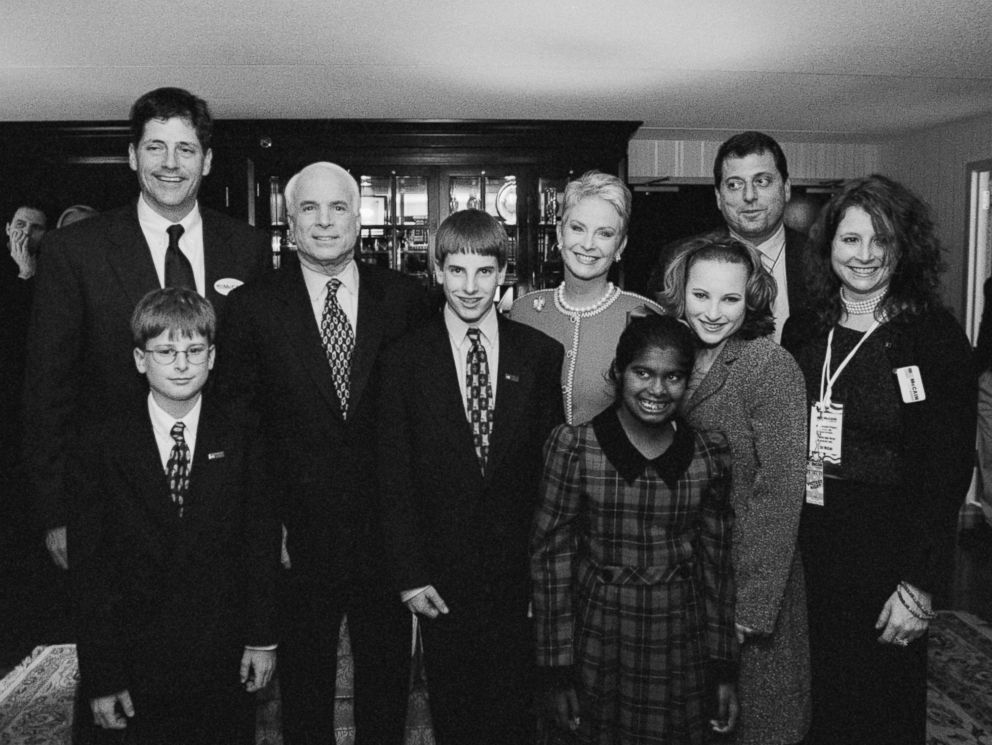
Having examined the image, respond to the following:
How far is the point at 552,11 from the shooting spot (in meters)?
3.04

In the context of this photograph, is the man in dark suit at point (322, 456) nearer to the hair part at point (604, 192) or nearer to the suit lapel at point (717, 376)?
the hair part at point (604, 192)

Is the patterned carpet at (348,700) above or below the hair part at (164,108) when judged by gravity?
below

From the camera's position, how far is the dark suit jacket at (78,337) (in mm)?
1930

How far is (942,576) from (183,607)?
1.53 meters

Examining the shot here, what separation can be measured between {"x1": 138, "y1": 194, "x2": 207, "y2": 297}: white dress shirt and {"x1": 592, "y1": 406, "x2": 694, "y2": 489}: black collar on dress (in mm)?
1064

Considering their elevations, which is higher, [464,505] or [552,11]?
[552,11]

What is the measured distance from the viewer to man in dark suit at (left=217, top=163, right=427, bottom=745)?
190 centimetres

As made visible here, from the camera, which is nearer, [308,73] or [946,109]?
[308,73]

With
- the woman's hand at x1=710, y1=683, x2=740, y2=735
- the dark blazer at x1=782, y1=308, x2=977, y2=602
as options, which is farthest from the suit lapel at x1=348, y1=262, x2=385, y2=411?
the dark blazer at x1=782, y1=308, x2=977, y2=602

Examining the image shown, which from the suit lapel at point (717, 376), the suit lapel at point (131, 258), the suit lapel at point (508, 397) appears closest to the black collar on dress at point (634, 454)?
the suit lapel at point (717, 376)

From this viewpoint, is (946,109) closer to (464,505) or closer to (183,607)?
(464,505)

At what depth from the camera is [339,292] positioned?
1.99m

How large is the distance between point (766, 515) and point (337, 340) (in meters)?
1.01

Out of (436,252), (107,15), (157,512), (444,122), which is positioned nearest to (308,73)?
(107,15)
